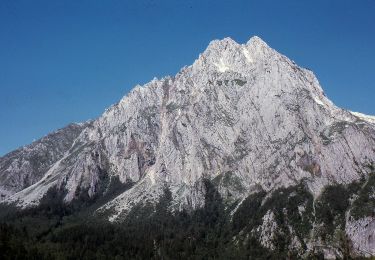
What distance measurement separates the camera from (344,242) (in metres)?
40.6

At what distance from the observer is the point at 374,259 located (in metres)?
78.5

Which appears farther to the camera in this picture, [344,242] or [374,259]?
[374,259]

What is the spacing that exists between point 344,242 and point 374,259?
142ft
